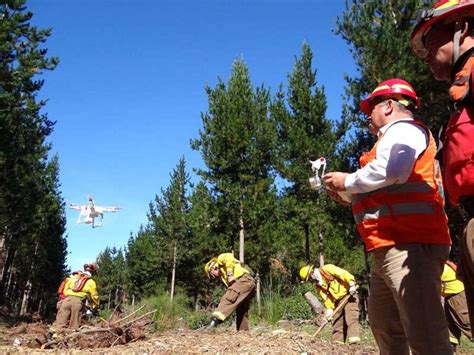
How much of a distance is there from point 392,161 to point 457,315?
4.49m

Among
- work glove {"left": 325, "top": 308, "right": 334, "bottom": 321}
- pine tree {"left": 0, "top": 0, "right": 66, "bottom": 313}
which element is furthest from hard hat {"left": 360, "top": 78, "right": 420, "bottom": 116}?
pine tree {"left": 0, "top": 0, "right": 66, "bottom": 313}

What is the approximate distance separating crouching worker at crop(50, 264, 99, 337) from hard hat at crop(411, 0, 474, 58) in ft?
34.9

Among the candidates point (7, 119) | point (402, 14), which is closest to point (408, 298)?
point (402, 14)

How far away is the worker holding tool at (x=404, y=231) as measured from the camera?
2.15 meters

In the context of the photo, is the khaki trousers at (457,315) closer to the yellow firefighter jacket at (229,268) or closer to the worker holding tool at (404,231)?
the yellow firefighter jacket at (229,268)

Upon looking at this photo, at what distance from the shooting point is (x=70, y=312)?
35.8 ft

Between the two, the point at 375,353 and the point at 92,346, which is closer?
the point at 375,353

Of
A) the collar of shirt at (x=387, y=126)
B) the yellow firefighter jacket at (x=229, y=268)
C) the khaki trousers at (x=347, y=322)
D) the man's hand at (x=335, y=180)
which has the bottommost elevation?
the khaki trousers at (x=347, y=322)

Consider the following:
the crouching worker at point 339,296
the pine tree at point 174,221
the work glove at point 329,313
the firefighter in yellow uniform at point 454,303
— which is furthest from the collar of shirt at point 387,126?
the pine tree at point 174,221

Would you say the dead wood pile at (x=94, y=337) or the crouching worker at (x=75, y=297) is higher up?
the crouching worker at (x=75, y=297)

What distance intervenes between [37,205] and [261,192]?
44.1 feet

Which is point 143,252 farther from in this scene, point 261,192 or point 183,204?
point 261,192

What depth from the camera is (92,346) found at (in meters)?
6.33

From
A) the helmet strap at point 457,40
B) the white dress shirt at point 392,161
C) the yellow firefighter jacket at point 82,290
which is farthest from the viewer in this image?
the yellow firefighter jacket at point 82,290
